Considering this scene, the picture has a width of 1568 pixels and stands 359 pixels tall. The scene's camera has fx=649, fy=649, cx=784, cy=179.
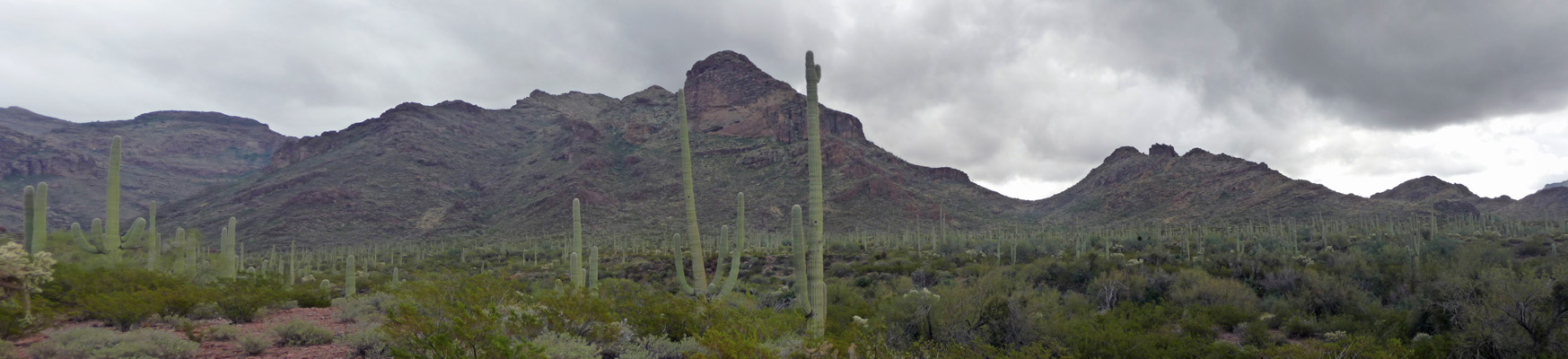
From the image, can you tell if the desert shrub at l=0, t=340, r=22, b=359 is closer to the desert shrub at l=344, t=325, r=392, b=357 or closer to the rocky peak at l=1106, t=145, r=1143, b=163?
the desert shrub at l=344, t=325, r=392, b=357

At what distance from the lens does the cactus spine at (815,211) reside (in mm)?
8172

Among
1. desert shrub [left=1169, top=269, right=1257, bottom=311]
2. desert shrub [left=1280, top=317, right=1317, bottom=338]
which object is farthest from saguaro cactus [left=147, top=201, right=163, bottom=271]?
desert shrub [left=1280, top=317, right=1317, bottom=338]

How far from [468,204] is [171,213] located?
31.7 metres

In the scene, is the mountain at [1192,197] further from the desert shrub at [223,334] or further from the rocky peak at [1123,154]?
the desert shrub at [223,334]

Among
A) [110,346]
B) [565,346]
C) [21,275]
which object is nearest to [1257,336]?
[565,346]

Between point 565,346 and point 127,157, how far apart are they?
15523 centimetres

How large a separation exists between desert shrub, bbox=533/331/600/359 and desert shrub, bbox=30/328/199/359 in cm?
450

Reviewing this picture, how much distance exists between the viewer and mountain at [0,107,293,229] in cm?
8875

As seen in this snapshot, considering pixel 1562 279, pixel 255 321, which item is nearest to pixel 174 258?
pixel 255 321

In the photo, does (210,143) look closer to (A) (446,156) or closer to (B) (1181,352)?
(A) (446,156)

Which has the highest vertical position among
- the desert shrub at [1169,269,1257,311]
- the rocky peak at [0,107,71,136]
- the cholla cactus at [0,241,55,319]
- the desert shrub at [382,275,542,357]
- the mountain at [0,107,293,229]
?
the rocky peak at [0,107,71,136]

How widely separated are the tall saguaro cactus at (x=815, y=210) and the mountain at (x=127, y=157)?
317 ft

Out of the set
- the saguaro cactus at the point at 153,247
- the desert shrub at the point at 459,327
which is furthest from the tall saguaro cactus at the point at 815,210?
the saguaro cactus at the point at 153,247

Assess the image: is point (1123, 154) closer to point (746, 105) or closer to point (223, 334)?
point (746, 105)
